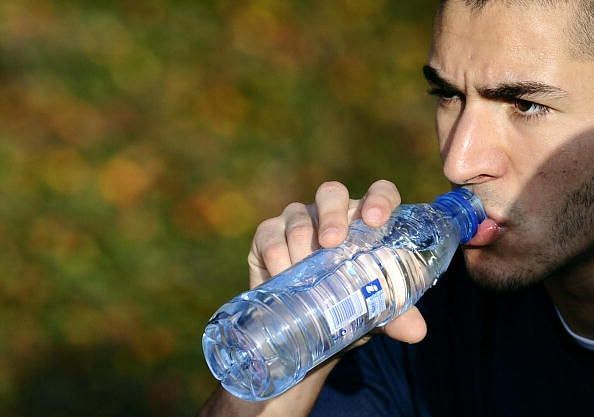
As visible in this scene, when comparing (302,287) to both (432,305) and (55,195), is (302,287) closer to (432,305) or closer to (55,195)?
(432,305)

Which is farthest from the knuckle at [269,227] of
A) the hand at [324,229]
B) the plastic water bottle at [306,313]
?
the plastic water bottle at [306,313]

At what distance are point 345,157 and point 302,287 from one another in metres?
4.04

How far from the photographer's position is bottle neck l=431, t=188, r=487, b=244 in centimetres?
255

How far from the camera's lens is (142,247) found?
531cm

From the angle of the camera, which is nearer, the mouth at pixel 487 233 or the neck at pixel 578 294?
the mouth at pixel 487 233

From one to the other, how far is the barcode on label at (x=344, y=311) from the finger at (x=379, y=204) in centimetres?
28

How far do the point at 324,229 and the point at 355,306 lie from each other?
0.29 meters

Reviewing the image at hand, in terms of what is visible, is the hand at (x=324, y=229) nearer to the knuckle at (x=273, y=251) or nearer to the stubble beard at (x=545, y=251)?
the knuckle at (x=273, y=251)

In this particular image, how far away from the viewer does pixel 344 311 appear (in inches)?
83.0

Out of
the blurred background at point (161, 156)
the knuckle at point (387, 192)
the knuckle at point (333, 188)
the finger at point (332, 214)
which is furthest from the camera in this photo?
the blurred background at point (161, 156)

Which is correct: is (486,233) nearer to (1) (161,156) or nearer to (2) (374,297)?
(2) (374,297)

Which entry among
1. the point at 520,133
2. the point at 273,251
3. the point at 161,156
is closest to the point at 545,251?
the point at 520,133

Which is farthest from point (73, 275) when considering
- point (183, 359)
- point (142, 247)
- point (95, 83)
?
point (95, 83)

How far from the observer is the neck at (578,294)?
2805 mm
